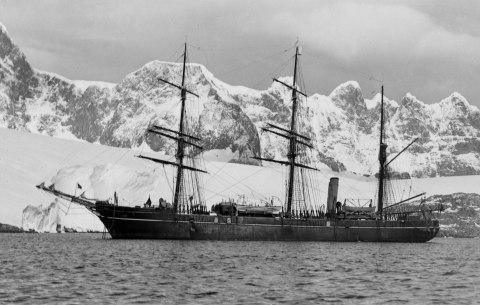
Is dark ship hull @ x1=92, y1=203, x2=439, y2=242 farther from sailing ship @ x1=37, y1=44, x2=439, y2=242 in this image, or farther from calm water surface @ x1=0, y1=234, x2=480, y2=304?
calm water surface @ x1=0, y1=234, x2=480, y2=304

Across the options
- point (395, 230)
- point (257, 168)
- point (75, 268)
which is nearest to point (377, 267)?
point (75, 268)

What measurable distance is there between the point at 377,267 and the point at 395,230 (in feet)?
165

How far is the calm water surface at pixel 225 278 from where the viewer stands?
35938 mm

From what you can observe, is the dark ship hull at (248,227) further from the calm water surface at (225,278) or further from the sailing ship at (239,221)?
the calm water surface at (225,278)

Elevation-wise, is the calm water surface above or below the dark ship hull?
below

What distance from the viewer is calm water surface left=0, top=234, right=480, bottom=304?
3594 cm

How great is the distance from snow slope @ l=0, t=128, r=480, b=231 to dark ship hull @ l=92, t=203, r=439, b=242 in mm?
11727

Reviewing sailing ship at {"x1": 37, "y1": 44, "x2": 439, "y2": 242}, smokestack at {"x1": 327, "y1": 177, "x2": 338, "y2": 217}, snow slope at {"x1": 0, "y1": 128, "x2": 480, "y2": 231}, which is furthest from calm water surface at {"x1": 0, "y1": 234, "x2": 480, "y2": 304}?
snow slope at {"x1": 0, "y1": 128, "x2": 480, "y2": 231}

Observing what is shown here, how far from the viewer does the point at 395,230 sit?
337 ft

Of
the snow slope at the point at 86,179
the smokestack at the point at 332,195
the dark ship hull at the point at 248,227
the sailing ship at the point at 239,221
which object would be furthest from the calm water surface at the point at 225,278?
the snow slope at the point at 86,179

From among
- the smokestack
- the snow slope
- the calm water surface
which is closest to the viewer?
the calm water surface

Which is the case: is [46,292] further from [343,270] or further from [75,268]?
[343,270]

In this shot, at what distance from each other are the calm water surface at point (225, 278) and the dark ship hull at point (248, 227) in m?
21.3

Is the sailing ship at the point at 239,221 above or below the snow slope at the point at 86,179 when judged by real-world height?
below
